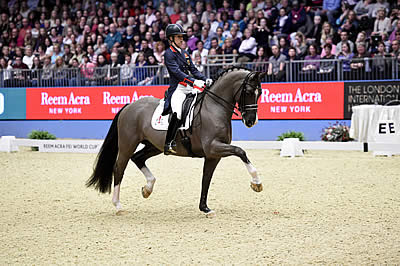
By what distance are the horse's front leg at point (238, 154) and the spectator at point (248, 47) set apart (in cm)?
980

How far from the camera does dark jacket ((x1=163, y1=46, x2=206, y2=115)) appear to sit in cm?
658

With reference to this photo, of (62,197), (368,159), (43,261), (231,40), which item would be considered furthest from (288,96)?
(43,261)

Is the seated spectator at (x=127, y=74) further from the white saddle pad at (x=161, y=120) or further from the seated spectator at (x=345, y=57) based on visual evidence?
the white saddle pad at (x=161, y=120)

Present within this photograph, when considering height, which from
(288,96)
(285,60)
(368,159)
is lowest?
(368,159)

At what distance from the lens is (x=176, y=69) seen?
6.57 meters

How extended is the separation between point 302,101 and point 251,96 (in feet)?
29.2

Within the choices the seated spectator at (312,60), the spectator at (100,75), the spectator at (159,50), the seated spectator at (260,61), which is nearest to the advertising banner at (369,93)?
the seated spectator at (312,60)

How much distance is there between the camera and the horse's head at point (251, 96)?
6277mm

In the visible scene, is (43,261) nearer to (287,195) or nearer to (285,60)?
(287,195)

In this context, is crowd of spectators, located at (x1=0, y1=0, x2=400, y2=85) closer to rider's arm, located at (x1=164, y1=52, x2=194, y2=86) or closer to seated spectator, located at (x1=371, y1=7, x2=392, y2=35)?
seated spectator, located at (x1=371, y1=7, x2=392, y2=35)

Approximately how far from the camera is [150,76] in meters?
16.6

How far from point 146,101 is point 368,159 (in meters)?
6.34

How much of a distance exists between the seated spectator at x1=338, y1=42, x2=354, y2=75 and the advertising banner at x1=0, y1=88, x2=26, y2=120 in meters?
10.7

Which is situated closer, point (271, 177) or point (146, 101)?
point (146, 101)
